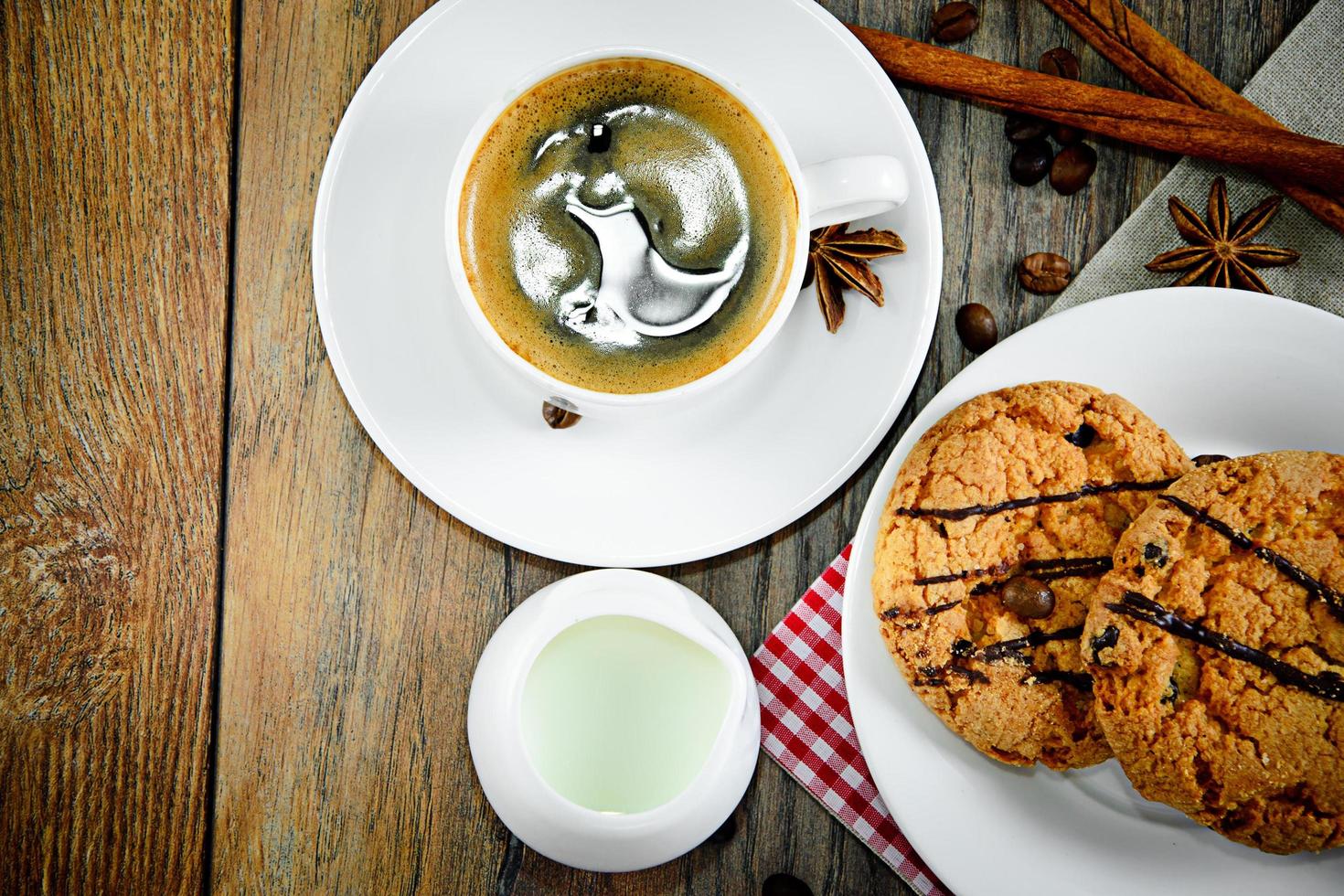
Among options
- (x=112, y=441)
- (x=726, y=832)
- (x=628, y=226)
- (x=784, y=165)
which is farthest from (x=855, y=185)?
(x=112, y=441)

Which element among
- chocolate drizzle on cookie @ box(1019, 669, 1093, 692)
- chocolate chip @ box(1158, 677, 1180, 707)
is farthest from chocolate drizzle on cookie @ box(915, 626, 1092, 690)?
chocolate chip @ box(1158, 677, 1180, 707)

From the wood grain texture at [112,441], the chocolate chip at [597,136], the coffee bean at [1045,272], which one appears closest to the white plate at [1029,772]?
the coffee bean at [1045,272]

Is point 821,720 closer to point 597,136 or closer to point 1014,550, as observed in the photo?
point 1014,550

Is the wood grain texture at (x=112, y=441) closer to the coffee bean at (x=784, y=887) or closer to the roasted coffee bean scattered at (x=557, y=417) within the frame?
the roasted coffee bean scattered at (x=557, y=417)

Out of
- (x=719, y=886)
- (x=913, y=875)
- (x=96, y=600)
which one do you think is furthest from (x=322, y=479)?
(x=913, y=875)

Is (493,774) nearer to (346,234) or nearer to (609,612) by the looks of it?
(609,612)
